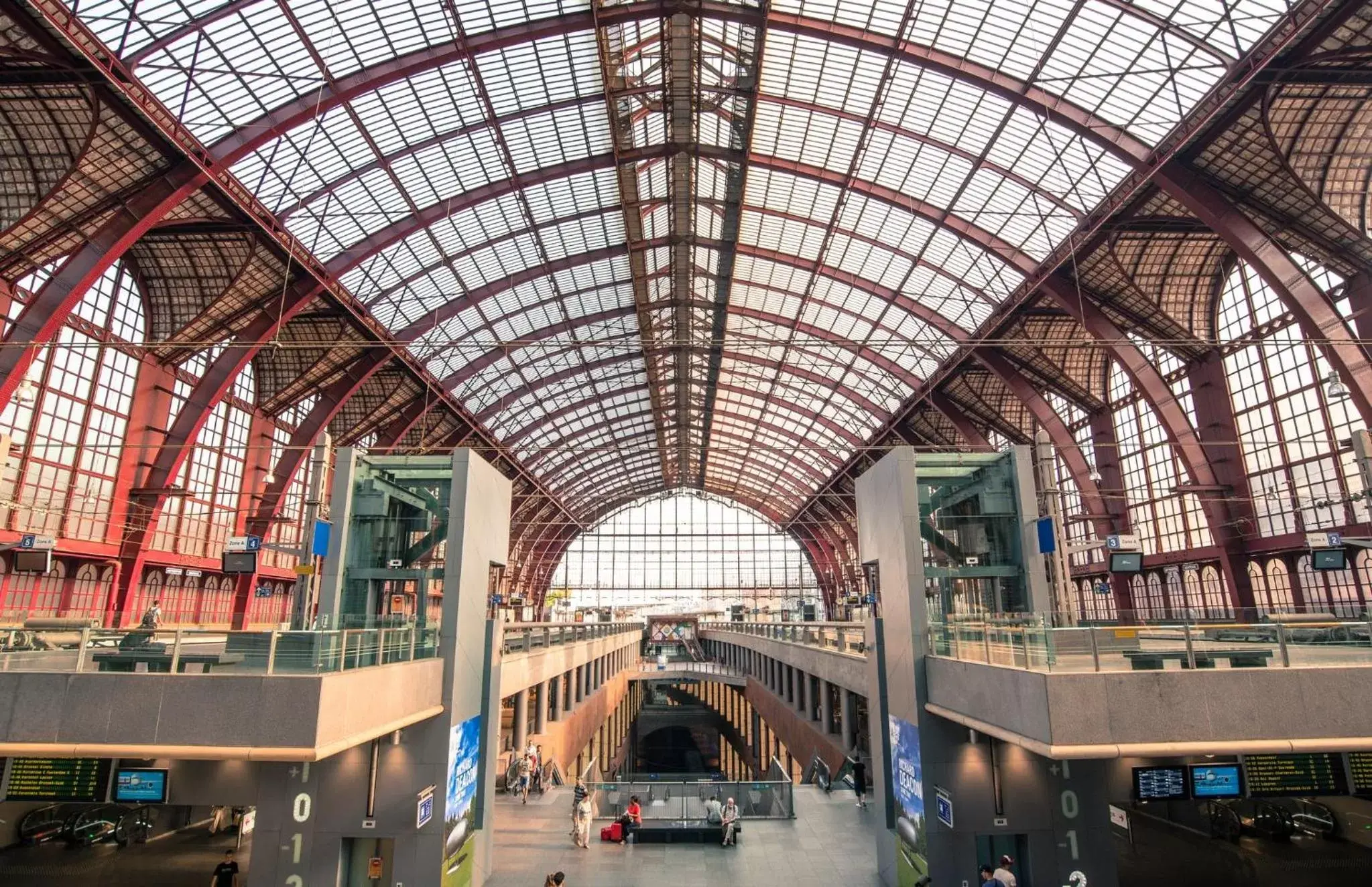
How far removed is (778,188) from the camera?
3403cm

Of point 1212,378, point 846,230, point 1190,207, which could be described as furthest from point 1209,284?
point 846,230

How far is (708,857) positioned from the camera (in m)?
19.0

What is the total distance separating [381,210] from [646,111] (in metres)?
11.4

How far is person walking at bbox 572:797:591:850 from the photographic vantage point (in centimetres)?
1973

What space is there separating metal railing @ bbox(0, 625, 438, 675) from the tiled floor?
8.63 metres

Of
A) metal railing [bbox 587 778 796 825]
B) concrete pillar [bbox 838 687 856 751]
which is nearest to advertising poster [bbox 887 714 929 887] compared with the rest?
metal railing [bbox 587 778 796 825]

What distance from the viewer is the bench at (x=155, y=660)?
446 inches

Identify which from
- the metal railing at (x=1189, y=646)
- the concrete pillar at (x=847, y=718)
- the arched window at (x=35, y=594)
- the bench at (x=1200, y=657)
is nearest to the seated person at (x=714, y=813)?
the concrete pillar at (x=847, y=718)

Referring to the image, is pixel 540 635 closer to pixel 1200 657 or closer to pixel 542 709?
pixel 542 709

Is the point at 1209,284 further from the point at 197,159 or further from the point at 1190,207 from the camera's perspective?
the point at 197,159

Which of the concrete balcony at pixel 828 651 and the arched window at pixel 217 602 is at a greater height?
the arched window at pixel 217 602

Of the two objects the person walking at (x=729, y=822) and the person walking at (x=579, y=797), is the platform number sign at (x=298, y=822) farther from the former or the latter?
the person walking at (x=729, y=822)

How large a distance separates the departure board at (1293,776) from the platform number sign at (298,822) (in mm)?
15727

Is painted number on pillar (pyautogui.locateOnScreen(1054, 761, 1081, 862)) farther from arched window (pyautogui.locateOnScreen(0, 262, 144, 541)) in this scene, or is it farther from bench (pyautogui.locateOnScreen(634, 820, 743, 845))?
arched window (pyautogui.locateOnScreen(0, 262, 144, 541))
